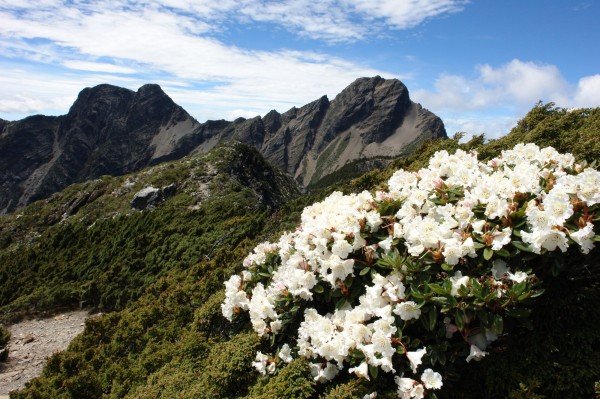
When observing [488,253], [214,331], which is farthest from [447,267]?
[214,331]

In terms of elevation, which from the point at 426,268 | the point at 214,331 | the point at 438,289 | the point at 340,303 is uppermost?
the point at 426,268

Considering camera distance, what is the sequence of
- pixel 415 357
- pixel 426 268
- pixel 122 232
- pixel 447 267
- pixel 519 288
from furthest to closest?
1. pixel 122 232
2. pixel 426 268
3. pixel 447 267
4. pixel 415 357
5. pixel 519 288

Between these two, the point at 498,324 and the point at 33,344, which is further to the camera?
the point at 33,344

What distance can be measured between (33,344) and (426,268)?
16.5 meters

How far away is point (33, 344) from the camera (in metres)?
14.5

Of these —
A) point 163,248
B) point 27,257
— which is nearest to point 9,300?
point 27,257

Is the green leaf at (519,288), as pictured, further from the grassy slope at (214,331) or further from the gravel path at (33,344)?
the gravel path at (33,344)

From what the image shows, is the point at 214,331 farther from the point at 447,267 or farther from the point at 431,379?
the point at 447,267

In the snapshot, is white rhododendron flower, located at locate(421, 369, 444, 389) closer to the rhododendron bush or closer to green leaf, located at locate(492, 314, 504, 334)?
the rhododendron bush

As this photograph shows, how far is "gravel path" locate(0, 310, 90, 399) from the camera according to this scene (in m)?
12.0

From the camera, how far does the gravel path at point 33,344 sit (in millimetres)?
12047

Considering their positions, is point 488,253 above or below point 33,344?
above

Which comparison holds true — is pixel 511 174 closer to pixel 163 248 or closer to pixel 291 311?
pixel 291 311

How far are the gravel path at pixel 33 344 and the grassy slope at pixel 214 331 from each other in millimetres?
1362
